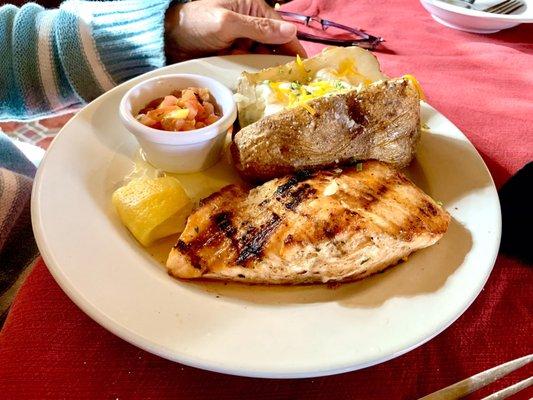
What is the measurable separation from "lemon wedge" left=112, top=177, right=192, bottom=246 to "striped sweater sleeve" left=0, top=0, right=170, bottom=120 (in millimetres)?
670

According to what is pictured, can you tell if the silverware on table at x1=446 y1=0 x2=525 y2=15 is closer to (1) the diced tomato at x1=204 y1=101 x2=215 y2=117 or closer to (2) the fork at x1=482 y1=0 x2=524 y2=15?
(2) the fork at x1=482 y1=0 x2=524 y2=15

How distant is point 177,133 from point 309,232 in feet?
1.79

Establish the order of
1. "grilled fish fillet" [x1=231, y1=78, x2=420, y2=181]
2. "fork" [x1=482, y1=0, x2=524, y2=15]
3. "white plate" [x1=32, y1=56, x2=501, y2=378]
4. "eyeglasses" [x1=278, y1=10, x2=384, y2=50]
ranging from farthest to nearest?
"fork" [x1=482, y1=0, x2=524, y2=15] → "eyeglasses" [x1=278, y1=10, x2=384, y2=50] → "grilled fish fillet" [x1=231, y1=78, x2=420, y2=181] → "white plate" [x1=32, y1=56, x2=501, y2=378]

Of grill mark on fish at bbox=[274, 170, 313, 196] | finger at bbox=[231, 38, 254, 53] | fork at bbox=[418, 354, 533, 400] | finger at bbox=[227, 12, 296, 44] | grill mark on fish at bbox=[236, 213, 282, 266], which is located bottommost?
A: fork at bbox=[418, 354, 533, 400]

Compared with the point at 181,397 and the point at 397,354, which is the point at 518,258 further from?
the point at 181,397

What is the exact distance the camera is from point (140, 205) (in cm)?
129

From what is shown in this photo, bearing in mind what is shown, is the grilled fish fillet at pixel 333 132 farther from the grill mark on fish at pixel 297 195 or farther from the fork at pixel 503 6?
the fork at pixel 503 6

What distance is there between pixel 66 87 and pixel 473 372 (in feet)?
5.30

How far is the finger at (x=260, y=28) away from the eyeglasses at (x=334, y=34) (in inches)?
15.4

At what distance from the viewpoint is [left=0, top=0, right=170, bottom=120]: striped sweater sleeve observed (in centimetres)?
171

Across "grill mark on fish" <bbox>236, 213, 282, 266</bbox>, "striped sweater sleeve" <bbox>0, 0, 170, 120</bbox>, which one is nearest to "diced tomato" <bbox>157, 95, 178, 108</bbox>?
"striped sweater sleeve" <bbox>0, 0, 170, 120</bbox>

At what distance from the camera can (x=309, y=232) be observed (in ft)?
3.77

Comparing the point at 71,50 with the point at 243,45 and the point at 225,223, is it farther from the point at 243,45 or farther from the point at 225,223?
the point at 225,223

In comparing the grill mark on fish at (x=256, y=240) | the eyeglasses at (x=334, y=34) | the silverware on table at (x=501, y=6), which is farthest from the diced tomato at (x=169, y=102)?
the silverware on table at (x=501, y=6)
